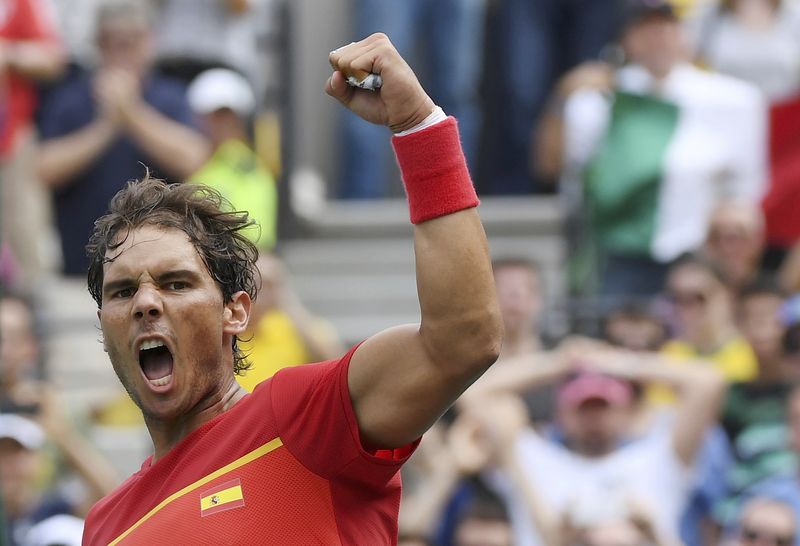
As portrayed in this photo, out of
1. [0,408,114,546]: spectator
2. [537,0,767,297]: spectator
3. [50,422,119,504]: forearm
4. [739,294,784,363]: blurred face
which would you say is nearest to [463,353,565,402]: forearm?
[739,294,784,363]: blurred face

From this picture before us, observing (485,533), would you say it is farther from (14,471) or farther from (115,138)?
(115,138)

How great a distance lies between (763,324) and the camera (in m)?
6.89

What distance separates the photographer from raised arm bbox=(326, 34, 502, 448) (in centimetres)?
279

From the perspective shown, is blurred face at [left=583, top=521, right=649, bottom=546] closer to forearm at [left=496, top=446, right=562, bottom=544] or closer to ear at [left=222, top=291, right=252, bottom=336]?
forearm at [left=496, top=446, right=562, bottom=544]

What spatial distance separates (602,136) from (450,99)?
1392 millimetres

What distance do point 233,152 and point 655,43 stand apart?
6.92ft

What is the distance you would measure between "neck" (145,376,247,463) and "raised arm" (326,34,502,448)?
1.26ft

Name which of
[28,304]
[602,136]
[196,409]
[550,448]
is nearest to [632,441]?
[550,448]

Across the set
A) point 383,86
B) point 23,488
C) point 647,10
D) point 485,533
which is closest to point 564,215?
point 647,10

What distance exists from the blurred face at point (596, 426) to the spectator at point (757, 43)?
8.74 feet

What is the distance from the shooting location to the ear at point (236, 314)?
3129mm

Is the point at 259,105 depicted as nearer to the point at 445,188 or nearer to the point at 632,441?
the point at 632,441

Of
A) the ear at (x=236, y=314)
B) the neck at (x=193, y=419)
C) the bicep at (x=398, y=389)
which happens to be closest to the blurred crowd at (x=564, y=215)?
the neck at (x=193, y=419)

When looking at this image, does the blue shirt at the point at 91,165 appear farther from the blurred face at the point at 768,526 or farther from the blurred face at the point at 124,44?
the blurred face at the point at 768,526
